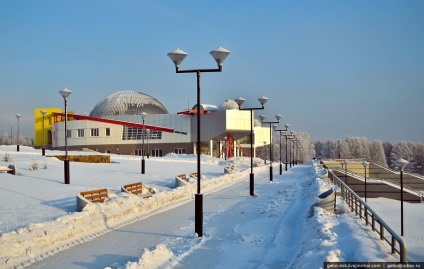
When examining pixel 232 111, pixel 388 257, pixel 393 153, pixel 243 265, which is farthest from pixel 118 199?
pixel 393 153

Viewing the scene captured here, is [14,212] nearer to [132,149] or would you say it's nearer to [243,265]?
[243,265]

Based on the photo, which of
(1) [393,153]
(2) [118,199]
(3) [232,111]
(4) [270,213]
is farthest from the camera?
(1) [393,153]

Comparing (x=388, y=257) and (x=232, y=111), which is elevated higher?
(x=232, y=111)

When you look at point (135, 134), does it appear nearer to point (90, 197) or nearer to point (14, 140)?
point (90, 197)

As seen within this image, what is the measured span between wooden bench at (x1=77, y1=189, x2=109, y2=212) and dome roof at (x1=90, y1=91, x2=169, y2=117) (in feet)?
218

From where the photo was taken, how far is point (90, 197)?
12.5 meters

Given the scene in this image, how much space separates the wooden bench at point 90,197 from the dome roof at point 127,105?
218ft

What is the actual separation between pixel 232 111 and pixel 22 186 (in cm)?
5676

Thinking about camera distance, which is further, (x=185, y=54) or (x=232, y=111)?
(x=232, y=111)

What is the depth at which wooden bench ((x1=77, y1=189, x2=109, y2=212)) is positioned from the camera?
11.7 meters

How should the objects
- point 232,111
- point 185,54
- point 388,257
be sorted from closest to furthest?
point 388,257 < point 185,54 < point 232,111

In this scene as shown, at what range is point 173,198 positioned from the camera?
56.9 ft

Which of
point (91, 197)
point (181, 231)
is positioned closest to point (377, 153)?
point (91, 197)

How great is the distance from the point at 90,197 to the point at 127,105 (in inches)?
2769
